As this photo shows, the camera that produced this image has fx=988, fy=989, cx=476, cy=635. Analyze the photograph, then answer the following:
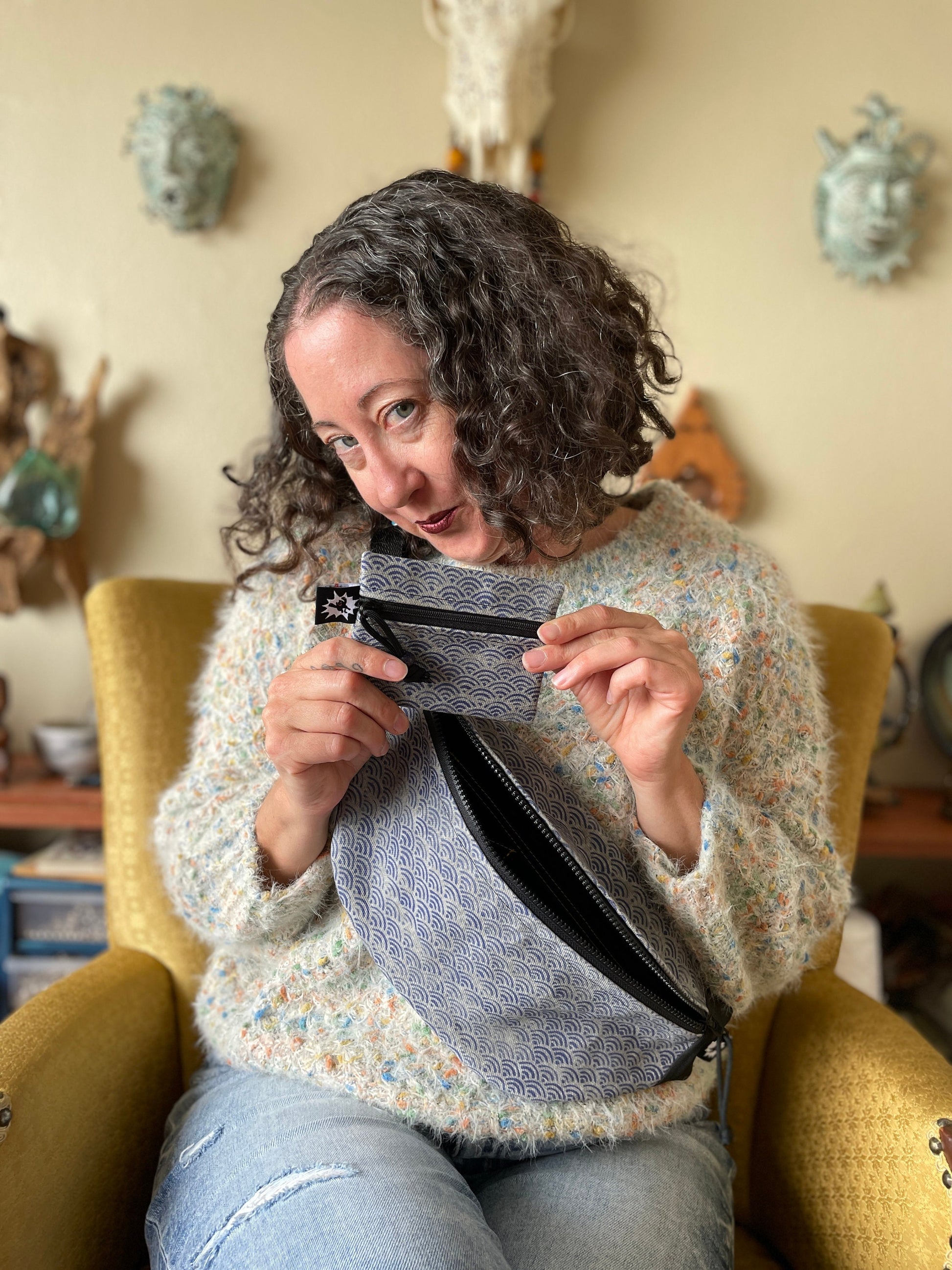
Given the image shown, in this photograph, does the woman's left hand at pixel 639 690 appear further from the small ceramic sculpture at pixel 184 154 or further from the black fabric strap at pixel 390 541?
the small ceramic sculpture at pixel 184 154

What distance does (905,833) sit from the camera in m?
1.76

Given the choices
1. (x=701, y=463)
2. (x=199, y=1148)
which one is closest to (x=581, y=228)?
(x=701, y=463)

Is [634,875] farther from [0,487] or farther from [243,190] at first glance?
[243,190]

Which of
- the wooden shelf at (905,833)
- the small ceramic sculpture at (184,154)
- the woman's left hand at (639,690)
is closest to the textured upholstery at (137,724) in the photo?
the woman's left hand at (639,690)

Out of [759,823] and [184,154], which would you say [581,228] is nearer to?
[184,154]

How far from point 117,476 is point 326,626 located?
1.27 meters

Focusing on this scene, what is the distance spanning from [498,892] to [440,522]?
320 mm

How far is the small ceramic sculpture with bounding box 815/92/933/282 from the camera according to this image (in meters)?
1.86

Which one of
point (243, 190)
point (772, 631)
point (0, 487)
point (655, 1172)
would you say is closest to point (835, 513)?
point (772, 631)

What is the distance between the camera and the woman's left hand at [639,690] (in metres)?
0.73

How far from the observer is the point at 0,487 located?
1.87 meters

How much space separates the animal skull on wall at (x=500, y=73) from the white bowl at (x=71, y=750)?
4.23 feet

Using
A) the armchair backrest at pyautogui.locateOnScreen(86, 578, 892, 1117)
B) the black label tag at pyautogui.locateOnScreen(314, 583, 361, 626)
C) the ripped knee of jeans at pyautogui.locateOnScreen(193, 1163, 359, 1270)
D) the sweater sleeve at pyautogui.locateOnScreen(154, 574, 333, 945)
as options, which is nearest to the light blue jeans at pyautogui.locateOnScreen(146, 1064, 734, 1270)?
the ripped knee of jeans at pyautogui.locateOnScreen(193, 1163, 359, 1270)

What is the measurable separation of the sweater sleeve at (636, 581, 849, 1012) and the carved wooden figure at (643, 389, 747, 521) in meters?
1.04
